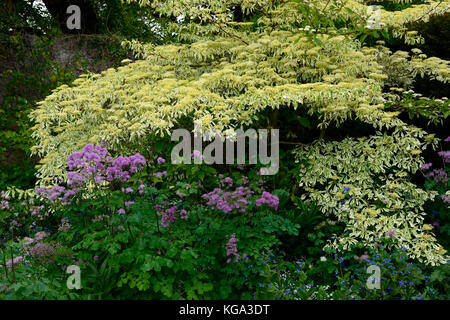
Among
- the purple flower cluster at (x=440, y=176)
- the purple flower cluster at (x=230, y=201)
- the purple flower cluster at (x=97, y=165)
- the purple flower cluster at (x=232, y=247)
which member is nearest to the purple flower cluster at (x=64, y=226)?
the purple flower cluster at (x=97, y=165)

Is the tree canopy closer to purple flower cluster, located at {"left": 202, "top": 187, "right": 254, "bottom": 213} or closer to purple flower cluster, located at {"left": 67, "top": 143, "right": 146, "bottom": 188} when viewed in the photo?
purple flower cluster, located at {"left": 67, "top": 143, "right": 146, "bottom": 188}

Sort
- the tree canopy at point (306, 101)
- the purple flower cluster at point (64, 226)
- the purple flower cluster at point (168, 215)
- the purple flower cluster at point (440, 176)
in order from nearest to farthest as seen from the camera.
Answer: the purple flower cluster at point (168, 215), the purple flower cluster at point (64, 226), the tree canopy at point (306, 101), the purple flower cluster at point (440, 176)

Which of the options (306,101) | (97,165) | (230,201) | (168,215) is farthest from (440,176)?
(97,165)

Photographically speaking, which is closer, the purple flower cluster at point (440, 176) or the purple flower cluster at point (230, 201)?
the purple flower cluster at point (230, 201)

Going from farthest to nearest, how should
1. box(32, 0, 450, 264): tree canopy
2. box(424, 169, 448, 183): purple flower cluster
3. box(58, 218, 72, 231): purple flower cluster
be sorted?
box(424, 169, 448, 183): purple flower cluster < box(32, 0, 450, 264): tree canopy < box(58, 218, 72, 231): purple flower cluster

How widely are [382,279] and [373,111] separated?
1.92 meters

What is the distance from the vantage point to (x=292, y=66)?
4.97m

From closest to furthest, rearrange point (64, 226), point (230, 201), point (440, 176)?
point (230, 201), point (64, 226), point (440, 176)

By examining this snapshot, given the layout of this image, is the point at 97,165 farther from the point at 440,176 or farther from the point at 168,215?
the point at 440,176

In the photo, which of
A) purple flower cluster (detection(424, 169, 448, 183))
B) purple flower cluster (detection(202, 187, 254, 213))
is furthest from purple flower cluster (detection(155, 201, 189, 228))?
purple flower cluster (detection(424, 169, 448, 183))

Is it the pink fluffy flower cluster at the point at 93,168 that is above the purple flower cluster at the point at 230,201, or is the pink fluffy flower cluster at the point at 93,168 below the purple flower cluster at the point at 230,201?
above

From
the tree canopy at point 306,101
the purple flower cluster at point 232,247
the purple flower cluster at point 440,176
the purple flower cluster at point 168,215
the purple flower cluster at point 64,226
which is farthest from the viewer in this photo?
the purple flower cluster at point 440,176

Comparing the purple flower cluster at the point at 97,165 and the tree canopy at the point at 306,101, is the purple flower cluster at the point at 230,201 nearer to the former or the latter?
the purple flower cluster at the point at 97,165
